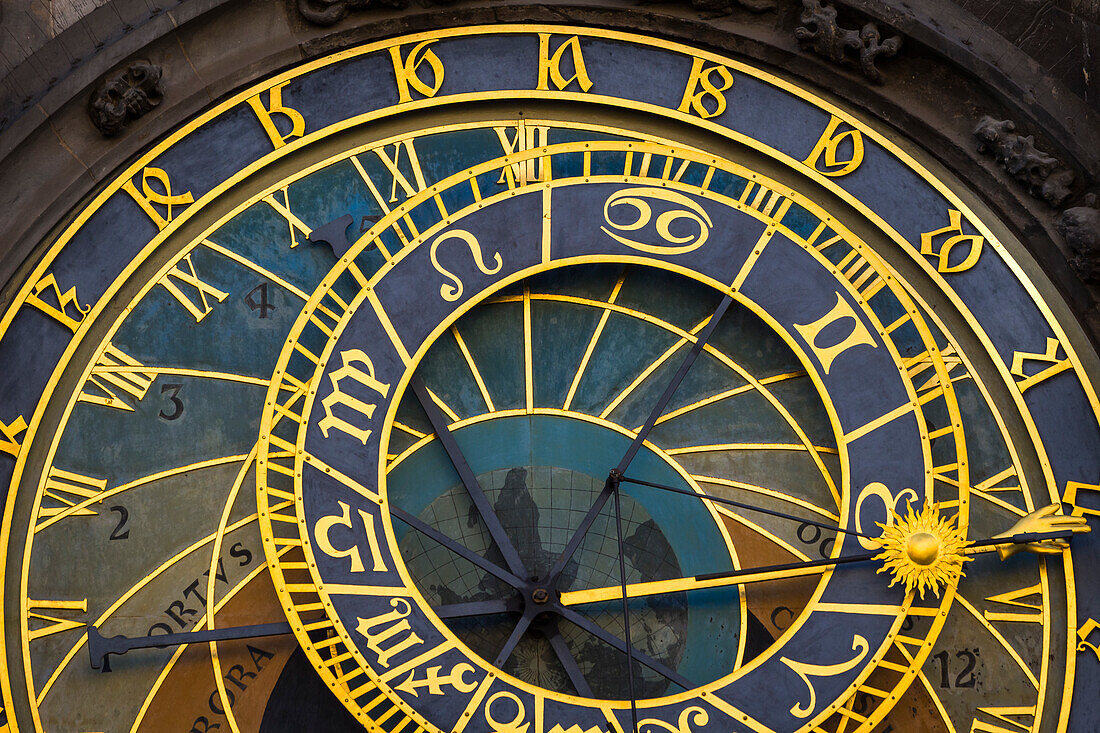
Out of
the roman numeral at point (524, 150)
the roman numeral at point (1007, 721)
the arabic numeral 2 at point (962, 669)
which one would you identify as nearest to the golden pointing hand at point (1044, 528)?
the arabic numeral 2 at point (962, 669)

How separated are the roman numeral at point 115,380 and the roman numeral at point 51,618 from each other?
2.20 feet

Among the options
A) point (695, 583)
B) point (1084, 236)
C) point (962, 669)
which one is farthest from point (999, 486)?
point (695, 583)

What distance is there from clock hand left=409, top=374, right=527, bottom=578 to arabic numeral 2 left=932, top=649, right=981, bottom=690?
141cm

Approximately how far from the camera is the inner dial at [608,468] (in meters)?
5.74

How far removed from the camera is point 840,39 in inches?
241

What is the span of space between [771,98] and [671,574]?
174cm

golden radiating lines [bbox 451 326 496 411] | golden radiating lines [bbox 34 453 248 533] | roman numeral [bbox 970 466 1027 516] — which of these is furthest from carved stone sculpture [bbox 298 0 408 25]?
roman numeral [bbox 970 466 1027 516]

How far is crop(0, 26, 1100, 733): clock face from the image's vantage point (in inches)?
219

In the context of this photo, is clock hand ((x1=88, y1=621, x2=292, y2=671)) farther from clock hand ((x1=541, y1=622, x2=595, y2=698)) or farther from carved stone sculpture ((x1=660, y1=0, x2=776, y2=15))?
carved stone sculpture ((x1=660, y1=0, x2=776, y2=15))

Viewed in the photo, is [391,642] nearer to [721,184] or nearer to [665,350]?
[665,350]

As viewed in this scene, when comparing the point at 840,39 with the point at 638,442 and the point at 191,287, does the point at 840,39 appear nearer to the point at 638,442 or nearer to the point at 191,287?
the point at 638,442

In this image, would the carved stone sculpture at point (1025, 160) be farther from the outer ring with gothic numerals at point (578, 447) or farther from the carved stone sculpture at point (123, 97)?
the carved stone sculpture at point (123, 97)

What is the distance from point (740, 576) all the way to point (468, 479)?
95 centimetres

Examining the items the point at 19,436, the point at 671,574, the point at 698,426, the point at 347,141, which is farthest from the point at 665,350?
the point at 19,436
